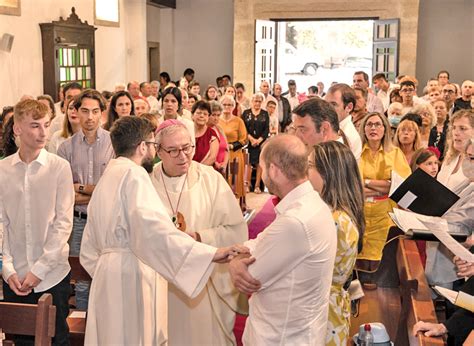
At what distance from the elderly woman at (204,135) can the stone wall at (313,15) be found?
34.9 ft

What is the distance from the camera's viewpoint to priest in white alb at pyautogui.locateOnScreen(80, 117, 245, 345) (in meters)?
3.82

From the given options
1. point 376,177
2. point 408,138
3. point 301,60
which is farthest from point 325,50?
point 376,177

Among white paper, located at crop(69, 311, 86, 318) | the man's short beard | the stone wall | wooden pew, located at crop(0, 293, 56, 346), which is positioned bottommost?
white paper, located at crop(69, 311, 86, 318)

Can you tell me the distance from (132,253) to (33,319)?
0.81 meters

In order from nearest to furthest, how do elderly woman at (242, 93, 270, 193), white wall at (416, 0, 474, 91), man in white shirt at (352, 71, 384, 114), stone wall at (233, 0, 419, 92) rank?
man in white shirt at (352, 71, 384, 114)
elderly woman at (242, 93, 270, 193)
stone wall at (233, 0, 419, 92)
white wall at (416, 0, 474, 91)

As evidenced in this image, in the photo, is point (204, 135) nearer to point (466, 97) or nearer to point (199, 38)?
point (466, 97)

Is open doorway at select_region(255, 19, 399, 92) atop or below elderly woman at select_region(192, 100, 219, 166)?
atop

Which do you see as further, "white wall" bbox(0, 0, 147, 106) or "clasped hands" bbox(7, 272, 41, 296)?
"white wall" bbox(0, 0, 147, 106)

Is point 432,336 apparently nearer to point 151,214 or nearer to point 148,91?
point 151,214

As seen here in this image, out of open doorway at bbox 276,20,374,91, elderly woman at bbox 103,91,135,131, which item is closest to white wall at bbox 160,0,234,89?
open doorway at bbox 276,20,374,91

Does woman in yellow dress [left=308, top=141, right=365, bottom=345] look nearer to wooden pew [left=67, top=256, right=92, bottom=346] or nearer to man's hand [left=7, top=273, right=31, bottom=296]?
wooden pew [left=67, top=256, right=92, bottom=346]

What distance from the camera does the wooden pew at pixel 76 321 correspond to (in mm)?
4508

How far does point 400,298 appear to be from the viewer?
19.7 feet

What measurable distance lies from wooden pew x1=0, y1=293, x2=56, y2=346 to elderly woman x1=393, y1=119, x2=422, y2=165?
472 centimetres
